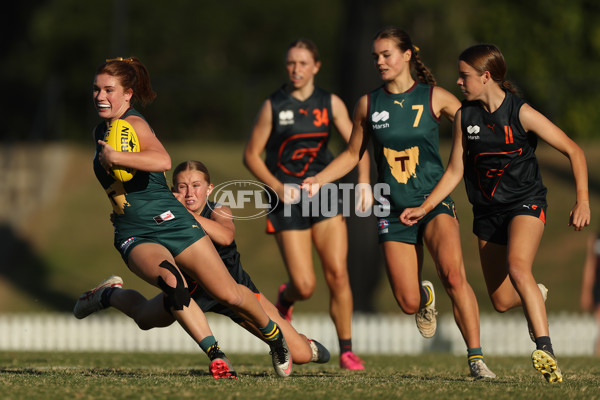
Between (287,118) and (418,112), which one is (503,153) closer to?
(418,112)

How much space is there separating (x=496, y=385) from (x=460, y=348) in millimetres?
10129

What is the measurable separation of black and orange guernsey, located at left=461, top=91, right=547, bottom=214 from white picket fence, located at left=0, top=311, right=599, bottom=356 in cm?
903

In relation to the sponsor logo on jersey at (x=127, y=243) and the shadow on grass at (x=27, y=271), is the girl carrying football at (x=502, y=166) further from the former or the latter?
the shadow on grass at (x=27, y=271)

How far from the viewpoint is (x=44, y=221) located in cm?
2503

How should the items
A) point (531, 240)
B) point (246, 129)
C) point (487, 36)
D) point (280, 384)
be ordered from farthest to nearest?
point (487, 36)
point (246, 129)
point (531, 240)
point (280, 384)

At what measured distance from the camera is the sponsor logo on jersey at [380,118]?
770cm

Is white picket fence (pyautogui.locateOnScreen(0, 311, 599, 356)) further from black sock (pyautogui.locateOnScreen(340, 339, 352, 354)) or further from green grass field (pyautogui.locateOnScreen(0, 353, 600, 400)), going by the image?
green grass field (pyautogui.locateOnScreen(0, 353, 600, 400))

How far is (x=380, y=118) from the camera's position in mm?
7723

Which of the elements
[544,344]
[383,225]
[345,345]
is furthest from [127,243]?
[345,345]

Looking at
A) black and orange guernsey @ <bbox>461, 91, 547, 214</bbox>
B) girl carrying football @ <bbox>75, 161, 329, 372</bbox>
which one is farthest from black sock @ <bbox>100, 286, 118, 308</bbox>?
black and orange guernsey @ <bbox>461, 91, 547, 214</bbox>

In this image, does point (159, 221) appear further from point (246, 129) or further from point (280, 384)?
point (246, 129)

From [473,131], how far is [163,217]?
7.54 feet

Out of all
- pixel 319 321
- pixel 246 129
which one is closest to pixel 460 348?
pixel 319 321

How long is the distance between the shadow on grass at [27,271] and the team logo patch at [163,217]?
1454cm
